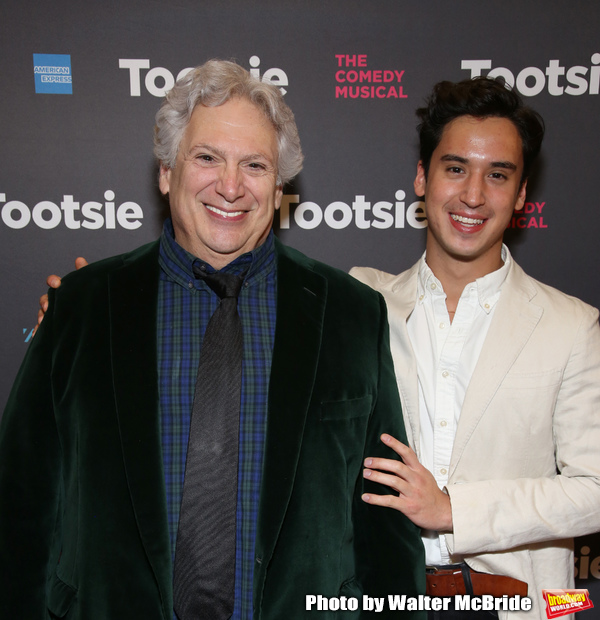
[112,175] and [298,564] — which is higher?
[112,175]

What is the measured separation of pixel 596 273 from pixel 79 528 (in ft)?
7.05

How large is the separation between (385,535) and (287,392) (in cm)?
50

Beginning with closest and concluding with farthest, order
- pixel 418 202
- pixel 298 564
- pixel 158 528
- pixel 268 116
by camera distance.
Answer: pixel 158 528 < pixel 298 564 < pixel 268 116 < pixel 418 202

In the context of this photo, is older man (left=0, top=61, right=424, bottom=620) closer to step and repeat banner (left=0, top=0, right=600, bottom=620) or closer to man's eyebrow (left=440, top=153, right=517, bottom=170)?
man's eyebrow (left=440, top=153, right=517, bottom=170)

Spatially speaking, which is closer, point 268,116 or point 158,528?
point 158,528

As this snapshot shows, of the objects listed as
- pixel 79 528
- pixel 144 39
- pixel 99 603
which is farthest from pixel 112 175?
pixel 99 603

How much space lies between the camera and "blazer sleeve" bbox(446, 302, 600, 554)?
1516mm

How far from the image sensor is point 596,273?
2311 millimetres

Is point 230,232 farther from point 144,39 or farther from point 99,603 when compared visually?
point 144,39

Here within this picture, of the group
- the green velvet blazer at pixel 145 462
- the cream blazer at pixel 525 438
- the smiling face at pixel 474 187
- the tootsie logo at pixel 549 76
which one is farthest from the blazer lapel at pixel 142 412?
the tootsie logo at pixel 549 76

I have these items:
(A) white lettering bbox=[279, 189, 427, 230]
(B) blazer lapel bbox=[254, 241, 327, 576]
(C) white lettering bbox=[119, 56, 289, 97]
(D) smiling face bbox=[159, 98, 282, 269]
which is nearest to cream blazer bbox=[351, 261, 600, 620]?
(B) blazer lapel bbox=[254, 241, 327, 576]

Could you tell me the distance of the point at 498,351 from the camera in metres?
1.61

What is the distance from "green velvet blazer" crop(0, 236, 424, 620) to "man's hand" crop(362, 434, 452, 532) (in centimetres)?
4

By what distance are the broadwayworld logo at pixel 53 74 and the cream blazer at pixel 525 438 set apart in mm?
1647
